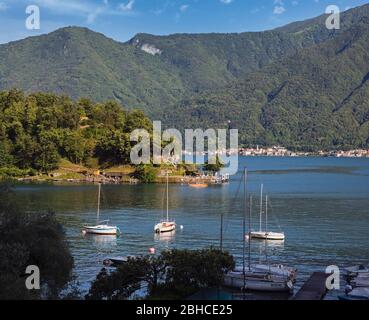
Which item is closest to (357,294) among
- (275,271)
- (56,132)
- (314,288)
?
(314,288)

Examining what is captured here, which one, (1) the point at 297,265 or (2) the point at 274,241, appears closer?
(1) the point at 297,265

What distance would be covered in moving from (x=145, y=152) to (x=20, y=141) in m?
24.2

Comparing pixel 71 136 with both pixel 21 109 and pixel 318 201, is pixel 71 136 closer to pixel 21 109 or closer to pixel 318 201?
pixel 21 109

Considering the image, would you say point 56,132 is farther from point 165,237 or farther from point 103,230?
point 165,237

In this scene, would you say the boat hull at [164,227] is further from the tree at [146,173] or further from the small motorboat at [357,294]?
the tree at [146,173]

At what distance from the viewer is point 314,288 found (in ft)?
103

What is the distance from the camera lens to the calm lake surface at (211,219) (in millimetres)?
42438

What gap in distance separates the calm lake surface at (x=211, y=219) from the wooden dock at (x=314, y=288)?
980 millimetres

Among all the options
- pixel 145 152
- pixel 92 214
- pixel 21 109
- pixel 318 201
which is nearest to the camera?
pixel 92 214

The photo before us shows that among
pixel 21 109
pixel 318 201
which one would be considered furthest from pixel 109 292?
pixel 21 109

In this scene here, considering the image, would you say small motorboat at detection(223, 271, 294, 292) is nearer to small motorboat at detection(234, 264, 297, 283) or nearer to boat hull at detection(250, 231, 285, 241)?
small motorboat at detection(234, 264, 297, 283)

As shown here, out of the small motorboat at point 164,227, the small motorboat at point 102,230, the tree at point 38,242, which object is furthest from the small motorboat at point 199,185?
the tree at point 38,242

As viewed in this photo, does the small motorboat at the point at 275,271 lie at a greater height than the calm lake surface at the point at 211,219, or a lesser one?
greater
